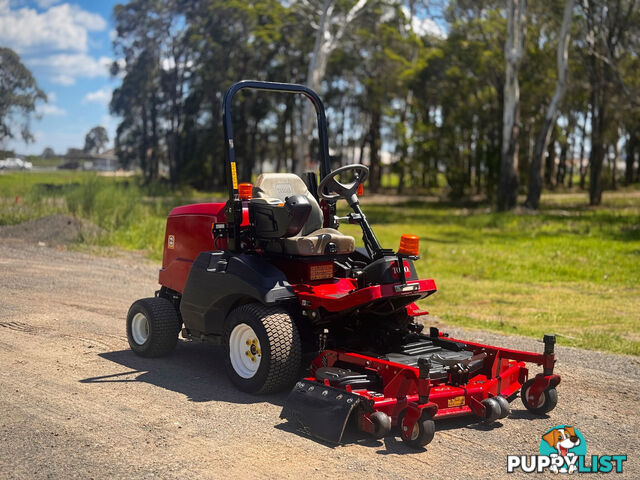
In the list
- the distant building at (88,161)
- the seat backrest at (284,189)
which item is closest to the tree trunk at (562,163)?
the distant building at (88,161)

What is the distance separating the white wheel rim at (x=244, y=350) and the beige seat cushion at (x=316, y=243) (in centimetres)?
75

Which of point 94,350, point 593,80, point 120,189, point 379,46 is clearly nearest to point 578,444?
point 94,350

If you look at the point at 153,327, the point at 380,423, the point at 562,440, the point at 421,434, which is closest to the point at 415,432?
the point at 421,434

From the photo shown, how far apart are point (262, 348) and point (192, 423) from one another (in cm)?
82

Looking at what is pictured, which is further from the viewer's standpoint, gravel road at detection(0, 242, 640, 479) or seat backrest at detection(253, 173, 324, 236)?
Answer: seat backrest at detection(253, 173, 324, 236)

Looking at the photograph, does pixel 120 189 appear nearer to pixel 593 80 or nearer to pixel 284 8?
pixel 284 8

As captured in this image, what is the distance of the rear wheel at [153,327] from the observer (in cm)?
713

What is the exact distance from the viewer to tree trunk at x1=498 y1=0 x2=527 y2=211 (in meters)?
26.8

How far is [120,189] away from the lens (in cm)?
1891

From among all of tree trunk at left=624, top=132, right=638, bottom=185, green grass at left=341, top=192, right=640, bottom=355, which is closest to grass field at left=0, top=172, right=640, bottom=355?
green grass at left=341, top=192, right=640, bottom=355

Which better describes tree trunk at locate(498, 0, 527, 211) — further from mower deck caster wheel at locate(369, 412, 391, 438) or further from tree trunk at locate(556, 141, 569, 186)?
mower deck caster wheel at locate(369, 412, 391, 438)

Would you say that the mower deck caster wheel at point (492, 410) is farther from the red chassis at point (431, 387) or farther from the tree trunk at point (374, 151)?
the tree trunk at point (374, 151)

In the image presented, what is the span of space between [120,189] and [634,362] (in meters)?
14.1

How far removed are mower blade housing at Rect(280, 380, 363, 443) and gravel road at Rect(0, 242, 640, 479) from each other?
0.34ft
